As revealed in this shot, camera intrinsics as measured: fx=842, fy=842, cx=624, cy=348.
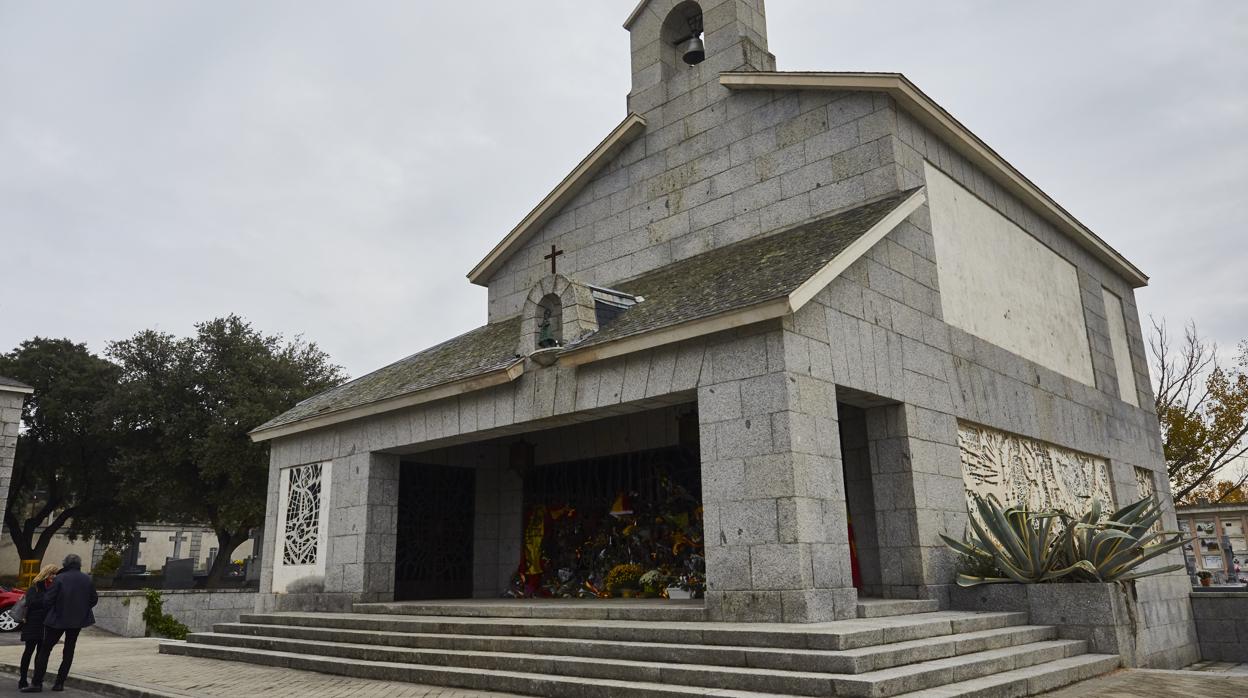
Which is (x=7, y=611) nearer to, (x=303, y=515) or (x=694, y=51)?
(x=303, y=515)

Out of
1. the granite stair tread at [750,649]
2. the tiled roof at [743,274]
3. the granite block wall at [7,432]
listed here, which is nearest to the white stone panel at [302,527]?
the granite stair tread at [750,649]

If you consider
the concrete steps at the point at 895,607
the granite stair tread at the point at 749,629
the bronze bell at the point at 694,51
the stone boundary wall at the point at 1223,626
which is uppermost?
the bronze bell at the point at 694,51

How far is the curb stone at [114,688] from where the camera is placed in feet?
27.7

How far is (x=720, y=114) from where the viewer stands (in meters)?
13.7

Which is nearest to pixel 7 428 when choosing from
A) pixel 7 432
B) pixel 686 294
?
pixel 7 432

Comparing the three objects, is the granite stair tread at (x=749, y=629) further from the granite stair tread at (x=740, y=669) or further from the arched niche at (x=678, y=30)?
the arched niche at (x=678, y=30)

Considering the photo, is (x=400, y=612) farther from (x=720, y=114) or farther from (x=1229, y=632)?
(x=1229, y=632)

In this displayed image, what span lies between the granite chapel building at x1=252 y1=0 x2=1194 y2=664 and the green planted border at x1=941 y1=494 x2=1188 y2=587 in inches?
15.9

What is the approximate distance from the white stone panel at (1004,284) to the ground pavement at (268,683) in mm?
5088

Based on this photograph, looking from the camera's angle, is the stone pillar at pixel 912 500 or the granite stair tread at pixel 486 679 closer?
the granite stair tread at pixel 486 679

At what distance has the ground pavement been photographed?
755 cm

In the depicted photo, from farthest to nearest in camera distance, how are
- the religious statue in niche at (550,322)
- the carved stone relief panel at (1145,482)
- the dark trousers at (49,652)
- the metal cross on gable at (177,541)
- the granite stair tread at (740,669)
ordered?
the metal cross on gable at (177,541) → the carved stone relief panel at (1145,482) → the religious statue in niche at (550,322) → the dark trousers at (49,652) → the granite stair tread at (740,669)

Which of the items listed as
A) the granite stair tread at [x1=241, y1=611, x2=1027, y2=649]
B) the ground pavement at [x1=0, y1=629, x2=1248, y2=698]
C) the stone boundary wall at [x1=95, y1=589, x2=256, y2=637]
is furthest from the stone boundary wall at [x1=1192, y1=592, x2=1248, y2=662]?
the stone boundary wall at [x1=95, y1=589, x2=256, y2=637]

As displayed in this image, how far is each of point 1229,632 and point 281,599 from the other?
15.4m
